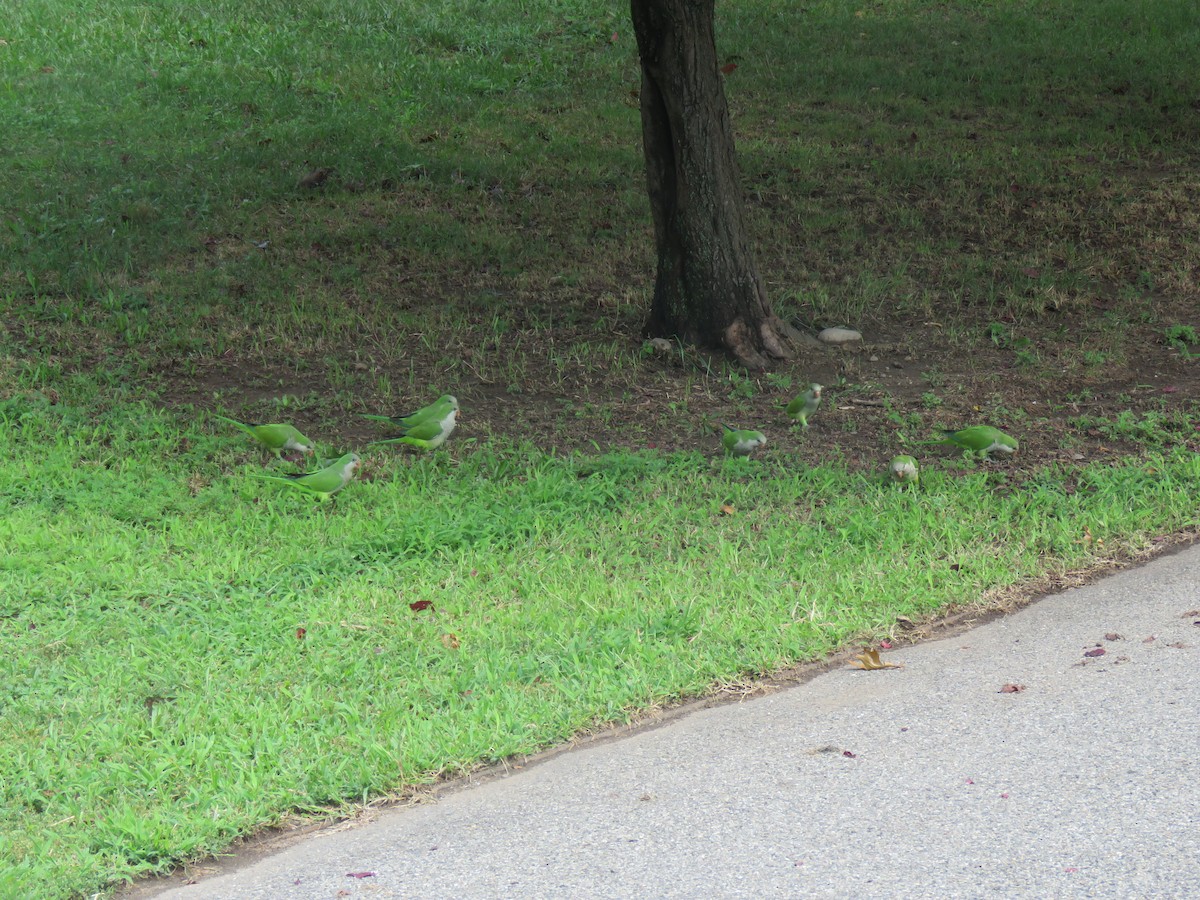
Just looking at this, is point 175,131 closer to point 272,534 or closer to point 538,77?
point 538,77

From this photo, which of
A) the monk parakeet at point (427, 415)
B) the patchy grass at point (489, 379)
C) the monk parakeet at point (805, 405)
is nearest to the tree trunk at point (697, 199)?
the patchy grass at point (489, 379)

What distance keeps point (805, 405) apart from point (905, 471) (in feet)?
2.71

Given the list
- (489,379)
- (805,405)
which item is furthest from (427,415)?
(805,405)

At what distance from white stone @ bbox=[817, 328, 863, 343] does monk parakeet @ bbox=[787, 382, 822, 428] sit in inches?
44.0

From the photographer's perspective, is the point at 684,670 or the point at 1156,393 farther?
the point at 1156,393

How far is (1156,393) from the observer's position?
6418 mm

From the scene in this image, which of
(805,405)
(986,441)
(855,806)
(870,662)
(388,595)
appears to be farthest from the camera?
(805,405)

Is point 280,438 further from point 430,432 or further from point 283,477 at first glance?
point 430,432

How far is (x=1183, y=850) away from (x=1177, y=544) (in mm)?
2172

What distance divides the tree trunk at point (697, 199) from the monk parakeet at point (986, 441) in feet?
5.00

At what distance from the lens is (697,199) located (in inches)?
273

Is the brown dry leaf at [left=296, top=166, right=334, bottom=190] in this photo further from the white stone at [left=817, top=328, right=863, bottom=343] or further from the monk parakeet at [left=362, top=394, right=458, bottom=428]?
the white stone at [left=817, top=328, right=863, bottom=343]

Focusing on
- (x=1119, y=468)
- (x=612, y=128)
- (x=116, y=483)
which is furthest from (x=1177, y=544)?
(x=612, y=128)

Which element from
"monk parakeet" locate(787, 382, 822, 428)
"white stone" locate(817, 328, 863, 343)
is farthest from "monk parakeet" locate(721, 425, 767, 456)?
"white stone" locate(817, 328, 863, 343)
